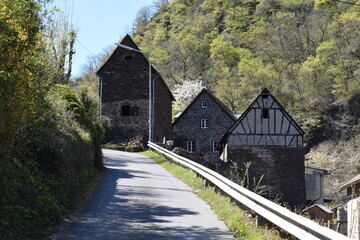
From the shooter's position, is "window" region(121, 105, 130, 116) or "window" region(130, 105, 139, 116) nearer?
"window" region(130, 105, 139, 116)

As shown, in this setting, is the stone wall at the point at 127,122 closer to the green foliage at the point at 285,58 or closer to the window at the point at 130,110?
the window at the point at 130,110

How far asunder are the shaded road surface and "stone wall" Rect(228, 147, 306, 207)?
67.7 feet

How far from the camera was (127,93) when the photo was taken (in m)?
43.5

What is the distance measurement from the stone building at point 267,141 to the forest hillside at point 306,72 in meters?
8.39

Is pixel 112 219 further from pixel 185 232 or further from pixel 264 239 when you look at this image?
pixel 264 239

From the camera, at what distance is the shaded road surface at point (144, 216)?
26.4 feet

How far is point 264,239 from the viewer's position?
291 inches

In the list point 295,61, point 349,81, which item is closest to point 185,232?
point 349,81

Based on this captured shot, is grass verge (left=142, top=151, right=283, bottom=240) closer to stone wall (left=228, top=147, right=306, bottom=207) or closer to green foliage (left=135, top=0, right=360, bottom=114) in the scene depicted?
stone wall (left=228, top=147, right=306, bottom=207)

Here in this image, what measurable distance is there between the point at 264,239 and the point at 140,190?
6.84 metres

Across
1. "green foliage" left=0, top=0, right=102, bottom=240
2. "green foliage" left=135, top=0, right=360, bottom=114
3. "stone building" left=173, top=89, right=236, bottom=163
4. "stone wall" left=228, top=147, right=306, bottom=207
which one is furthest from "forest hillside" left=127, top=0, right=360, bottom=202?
"green foliage" left=0, top=0, right=102, bottom=240

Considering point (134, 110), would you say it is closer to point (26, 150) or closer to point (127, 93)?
point (127, 93)

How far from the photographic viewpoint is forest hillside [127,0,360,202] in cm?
5334

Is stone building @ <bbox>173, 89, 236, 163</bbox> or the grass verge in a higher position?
stone building @ <bbox>173, 89, 236, 163</bbox>
